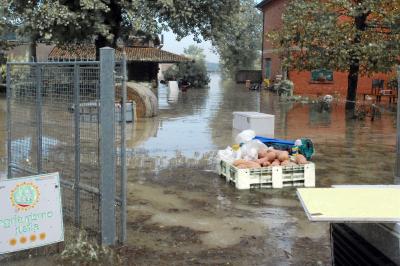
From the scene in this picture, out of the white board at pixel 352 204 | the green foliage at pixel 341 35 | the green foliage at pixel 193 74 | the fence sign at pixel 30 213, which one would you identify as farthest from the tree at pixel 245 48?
the white board at pixel 352 204

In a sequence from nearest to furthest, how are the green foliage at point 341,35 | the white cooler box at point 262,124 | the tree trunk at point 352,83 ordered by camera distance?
the white cooler box at point 262,124
the green foliage at point 341,35
the tree trunk at point 352,83

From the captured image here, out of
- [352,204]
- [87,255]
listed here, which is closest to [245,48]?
[87,255]

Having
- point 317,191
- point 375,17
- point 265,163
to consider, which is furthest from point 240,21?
point 317,191

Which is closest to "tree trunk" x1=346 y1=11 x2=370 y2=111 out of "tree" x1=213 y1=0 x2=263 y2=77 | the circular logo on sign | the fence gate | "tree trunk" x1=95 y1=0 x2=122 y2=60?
"tree trunk" x1=95 y1=0 x2=122 y2=60

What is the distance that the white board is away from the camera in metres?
3.34

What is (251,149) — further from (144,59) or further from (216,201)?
(144,59)

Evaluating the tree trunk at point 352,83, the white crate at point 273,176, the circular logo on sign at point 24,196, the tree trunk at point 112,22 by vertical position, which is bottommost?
the white crate at point 273,176

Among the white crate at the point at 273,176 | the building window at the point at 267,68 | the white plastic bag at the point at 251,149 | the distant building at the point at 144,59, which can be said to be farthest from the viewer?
the distant building at the point at 144,59

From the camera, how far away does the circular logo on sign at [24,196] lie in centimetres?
521

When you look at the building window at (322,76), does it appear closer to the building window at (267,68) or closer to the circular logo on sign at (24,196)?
the building window at (267,68)

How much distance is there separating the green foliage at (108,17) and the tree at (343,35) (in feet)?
20.8

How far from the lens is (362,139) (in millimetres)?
14414

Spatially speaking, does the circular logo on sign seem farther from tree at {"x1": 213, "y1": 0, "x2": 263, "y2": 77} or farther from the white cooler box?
tree at {"x1": 213, "y1": 0, "x2": 263, "y2": 77}

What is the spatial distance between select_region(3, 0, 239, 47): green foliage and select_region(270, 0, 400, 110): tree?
20.8ft
